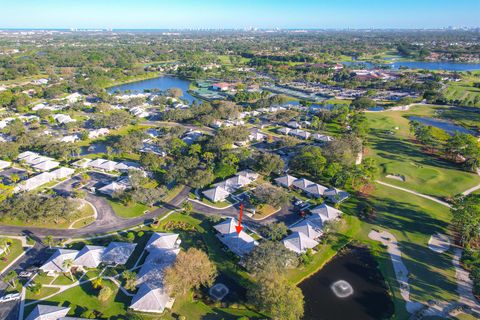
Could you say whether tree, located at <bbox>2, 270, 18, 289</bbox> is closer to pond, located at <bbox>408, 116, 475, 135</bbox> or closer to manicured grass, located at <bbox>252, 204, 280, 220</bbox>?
manicured grass, located at <bbox>252, 204, 280, 220</bbox>

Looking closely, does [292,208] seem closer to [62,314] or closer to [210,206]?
[210,206]

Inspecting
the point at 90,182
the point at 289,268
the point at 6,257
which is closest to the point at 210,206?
the point at 289,268

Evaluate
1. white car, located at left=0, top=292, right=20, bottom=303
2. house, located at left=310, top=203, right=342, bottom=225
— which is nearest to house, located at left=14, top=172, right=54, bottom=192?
white car, located at left=0, top=292, right=20, bottom=303

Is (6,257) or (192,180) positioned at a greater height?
(192,180)

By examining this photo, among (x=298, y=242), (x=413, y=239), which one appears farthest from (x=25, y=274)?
(x=413, y=239)

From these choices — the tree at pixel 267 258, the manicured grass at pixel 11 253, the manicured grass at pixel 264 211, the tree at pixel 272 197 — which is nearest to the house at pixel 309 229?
the tree at pixel 272 197

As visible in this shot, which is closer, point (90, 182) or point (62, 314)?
point (62, 314)

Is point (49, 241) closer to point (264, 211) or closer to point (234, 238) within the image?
point (234, 238)
